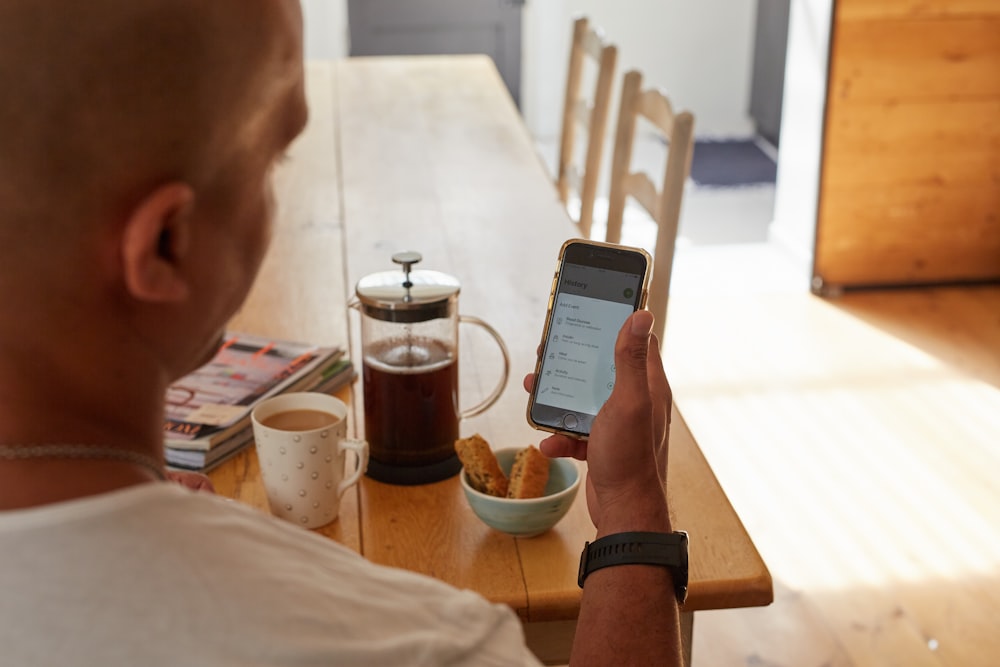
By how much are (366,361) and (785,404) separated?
192cm

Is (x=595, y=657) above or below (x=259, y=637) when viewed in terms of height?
below

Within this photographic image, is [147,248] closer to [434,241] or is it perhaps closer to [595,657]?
[595,657]

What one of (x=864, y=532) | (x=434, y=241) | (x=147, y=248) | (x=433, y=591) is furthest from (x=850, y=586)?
(x=147, y=248)

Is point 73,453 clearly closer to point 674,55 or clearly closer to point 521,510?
point 521,510

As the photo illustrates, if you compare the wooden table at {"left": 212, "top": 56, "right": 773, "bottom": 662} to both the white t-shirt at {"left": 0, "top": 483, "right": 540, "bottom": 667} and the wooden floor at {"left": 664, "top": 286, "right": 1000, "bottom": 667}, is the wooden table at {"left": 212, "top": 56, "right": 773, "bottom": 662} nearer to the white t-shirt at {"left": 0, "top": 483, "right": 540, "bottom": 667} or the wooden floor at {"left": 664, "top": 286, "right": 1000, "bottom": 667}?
the white t-shirt at {"left": 0, "top": 483, "right": 540, "bottom": 667}

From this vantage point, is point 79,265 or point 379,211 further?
point 379,211

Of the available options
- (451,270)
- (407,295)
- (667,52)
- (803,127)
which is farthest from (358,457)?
(667,52)

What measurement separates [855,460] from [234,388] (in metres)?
1.72

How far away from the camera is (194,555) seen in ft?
1.63

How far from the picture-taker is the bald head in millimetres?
489

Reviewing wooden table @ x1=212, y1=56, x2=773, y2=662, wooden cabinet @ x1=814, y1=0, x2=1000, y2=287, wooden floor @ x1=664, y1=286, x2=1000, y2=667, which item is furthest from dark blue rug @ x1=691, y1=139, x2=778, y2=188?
wooden table @ x1=212, y1=56, x2=773, y2=662

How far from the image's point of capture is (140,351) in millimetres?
558

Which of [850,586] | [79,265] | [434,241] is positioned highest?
[79,265]

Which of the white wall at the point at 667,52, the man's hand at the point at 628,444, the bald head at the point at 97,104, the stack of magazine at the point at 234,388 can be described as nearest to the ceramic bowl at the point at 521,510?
the man's hand at the point at 628,444
